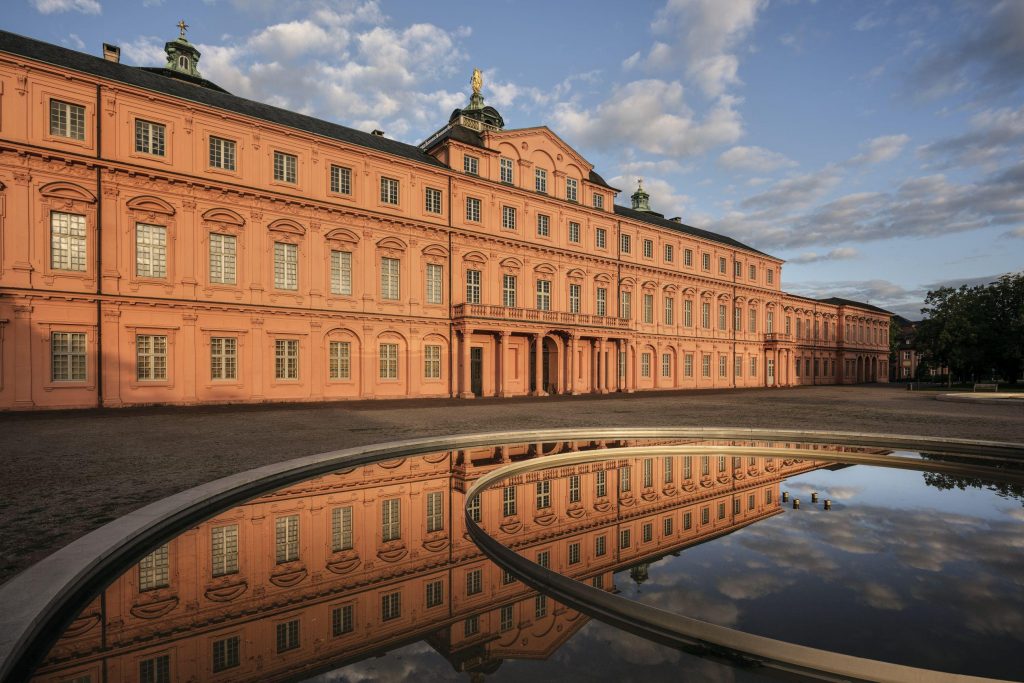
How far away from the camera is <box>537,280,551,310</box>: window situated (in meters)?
36.7

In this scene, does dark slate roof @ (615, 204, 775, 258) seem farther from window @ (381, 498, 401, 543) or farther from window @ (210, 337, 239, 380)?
window @ (381, 498, 401, 543)

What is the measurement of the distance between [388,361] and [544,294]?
13318 mm

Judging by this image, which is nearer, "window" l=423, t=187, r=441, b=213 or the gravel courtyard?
the gravel courtyard

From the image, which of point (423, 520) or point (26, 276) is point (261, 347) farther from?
point (423, 520)

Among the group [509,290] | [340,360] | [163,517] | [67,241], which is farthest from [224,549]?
[509,290]

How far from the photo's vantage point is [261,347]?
2558cm

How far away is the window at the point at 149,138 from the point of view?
75.4 ft

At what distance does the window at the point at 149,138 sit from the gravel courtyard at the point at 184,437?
12257mm

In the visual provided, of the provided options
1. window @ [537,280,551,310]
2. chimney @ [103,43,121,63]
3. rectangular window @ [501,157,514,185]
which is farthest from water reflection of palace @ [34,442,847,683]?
chimney @ [103,43,121,63]

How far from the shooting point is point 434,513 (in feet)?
23.6

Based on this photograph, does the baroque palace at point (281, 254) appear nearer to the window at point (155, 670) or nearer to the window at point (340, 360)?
the window at point (340, 360)

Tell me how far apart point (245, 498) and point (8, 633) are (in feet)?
14.1

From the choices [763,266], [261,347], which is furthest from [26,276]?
Result: [763,266]

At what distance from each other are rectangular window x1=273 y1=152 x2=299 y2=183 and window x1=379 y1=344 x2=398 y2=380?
1062cm
